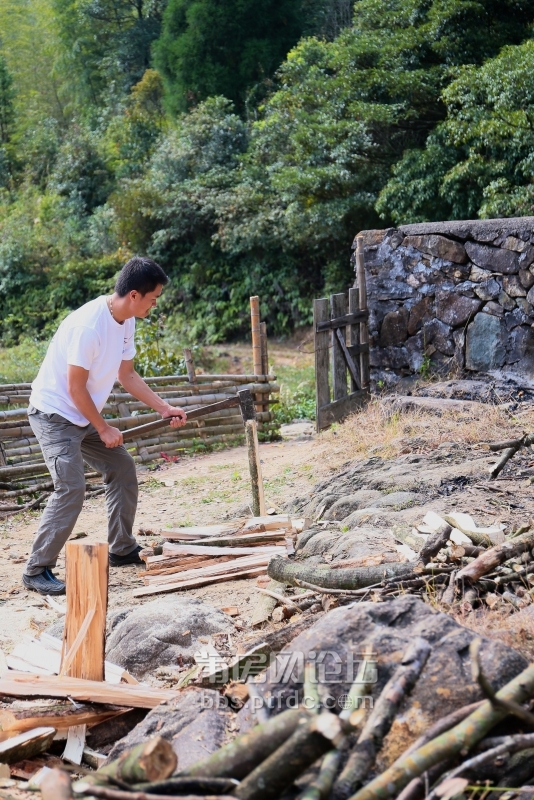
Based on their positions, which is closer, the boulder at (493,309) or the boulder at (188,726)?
the boulder at (188,726)

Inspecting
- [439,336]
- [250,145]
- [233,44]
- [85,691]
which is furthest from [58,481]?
[233,44]

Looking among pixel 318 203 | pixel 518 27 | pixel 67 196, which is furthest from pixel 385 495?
pixel 67 196

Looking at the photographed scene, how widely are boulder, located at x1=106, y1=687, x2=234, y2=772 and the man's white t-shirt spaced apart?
7.10 feet

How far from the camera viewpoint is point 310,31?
20844 mm

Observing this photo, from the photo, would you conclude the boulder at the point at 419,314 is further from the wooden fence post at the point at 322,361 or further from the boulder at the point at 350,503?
the boulder at the point at 350,503

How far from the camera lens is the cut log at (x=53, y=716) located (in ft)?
8.89

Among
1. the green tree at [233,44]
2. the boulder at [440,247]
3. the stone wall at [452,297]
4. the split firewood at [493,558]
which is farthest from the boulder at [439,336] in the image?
the green tree at [233,44]

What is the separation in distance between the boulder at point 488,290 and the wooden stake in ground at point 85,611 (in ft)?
21.3

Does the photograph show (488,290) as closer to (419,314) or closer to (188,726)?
(419,314)

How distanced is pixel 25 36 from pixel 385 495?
33010mm

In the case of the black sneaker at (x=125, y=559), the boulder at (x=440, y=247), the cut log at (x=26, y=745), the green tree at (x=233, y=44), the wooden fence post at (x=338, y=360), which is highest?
the green tree at (x=233, y=44)

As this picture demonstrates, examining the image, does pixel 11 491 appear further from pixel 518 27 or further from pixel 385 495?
pixel 518 27

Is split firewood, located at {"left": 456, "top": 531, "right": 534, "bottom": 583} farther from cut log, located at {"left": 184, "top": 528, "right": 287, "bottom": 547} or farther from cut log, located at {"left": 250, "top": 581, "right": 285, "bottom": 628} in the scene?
cut log, located at {"left": 184, "top": 528, "right": 287, "bottom": 547}

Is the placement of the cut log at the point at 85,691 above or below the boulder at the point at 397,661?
below
